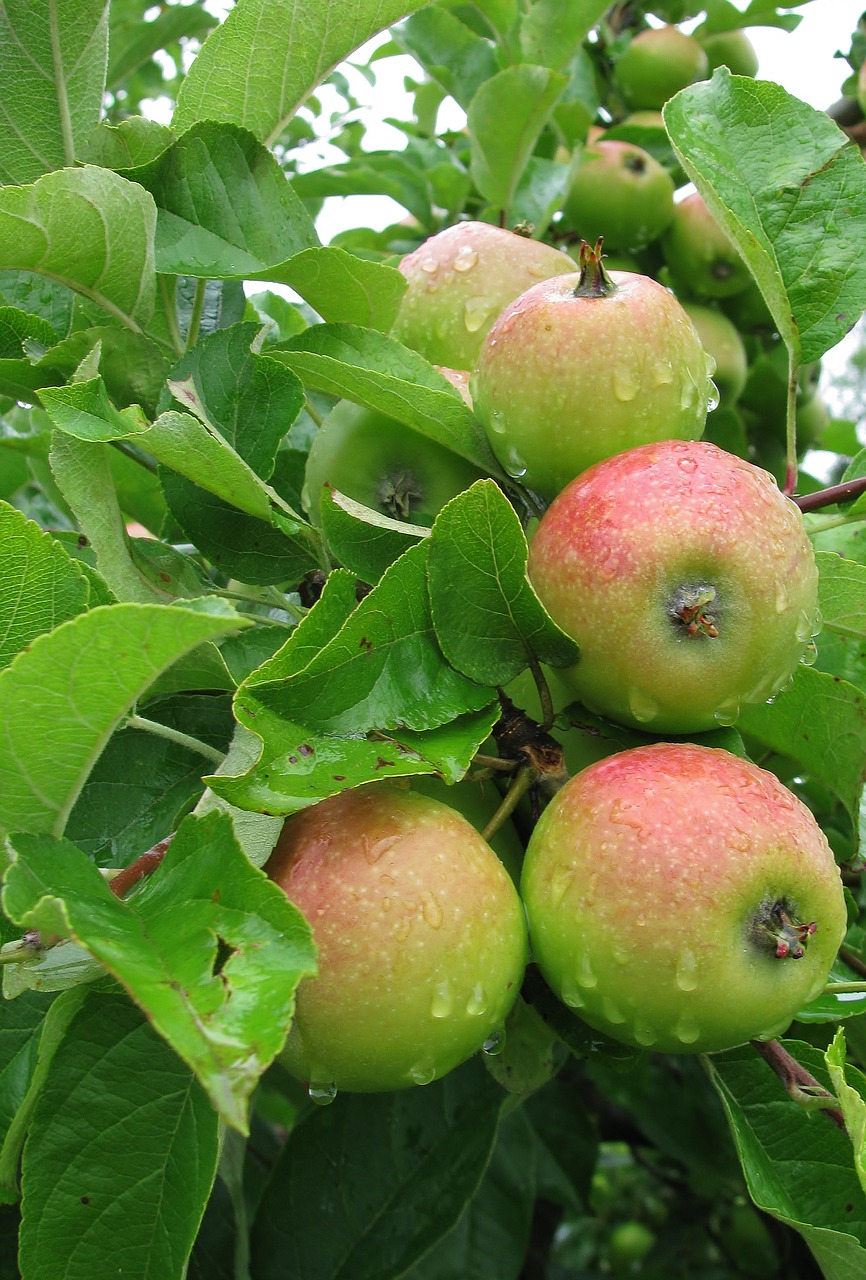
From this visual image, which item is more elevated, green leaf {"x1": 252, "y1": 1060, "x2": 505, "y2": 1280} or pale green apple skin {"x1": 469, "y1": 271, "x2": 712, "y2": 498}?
pale green apple skin {"x1": 469, "y1": 271, "x2": 712, "y2": 498}

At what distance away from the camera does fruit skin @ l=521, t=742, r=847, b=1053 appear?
632 millimetres

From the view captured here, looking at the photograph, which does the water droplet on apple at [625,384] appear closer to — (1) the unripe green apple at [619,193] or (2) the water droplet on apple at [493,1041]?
(2) the water droplet on apple at [493,1041]

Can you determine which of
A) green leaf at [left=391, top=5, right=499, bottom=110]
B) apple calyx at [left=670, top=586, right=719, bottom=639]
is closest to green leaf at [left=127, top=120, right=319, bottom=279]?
apple calyx at [left=670, top=586, right=719, bottom=639]

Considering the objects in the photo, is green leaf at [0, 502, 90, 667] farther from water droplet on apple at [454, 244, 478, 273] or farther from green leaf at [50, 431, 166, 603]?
water droplet on apple at [454, 244, 478, 273]

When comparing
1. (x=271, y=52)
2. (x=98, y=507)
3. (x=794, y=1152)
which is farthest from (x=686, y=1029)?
(x=271, y=52)

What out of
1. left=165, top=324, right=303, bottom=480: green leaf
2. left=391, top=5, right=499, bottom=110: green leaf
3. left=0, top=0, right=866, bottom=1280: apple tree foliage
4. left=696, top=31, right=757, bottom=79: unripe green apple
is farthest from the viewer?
left=696, top=31, right=757, bottom=79: unripe green apple

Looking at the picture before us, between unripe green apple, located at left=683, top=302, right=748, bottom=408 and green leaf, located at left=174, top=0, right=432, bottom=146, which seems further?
unripe green apple, located at left=683, top=302, right=748, bottom=408

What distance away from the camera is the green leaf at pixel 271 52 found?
33.7 inches

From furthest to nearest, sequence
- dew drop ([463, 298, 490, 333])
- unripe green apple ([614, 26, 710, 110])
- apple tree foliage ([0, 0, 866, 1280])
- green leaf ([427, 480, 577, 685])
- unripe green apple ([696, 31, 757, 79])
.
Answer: unripe green apple ([696, 31, 757, 79]) → unripe green apple ([614, 26, 710, 110]) → dew drop ([463, 298, 490, 333]) → green leaf ([427, 480, 577, 685]) → apple tree foliage ([0, 0, 866, 1280])

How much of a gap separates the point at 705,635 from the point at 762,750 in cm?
34

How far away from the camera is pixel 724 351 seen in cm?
155

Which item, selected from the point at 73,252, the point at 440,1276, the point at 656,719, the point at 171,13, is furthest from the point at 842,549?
the point at 171,13

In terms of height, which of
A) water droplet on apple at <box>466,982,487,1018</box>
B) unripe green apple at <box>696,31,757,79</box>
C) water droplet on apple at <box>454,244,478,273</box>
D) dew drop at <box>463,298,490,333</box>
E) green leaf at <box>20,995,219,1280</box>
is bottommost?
green leaf at <box>20,995,219,1280</box>

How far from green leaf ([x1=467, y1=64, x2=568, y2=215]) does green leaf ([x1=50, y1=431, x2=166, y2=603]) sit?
2.23 ft
